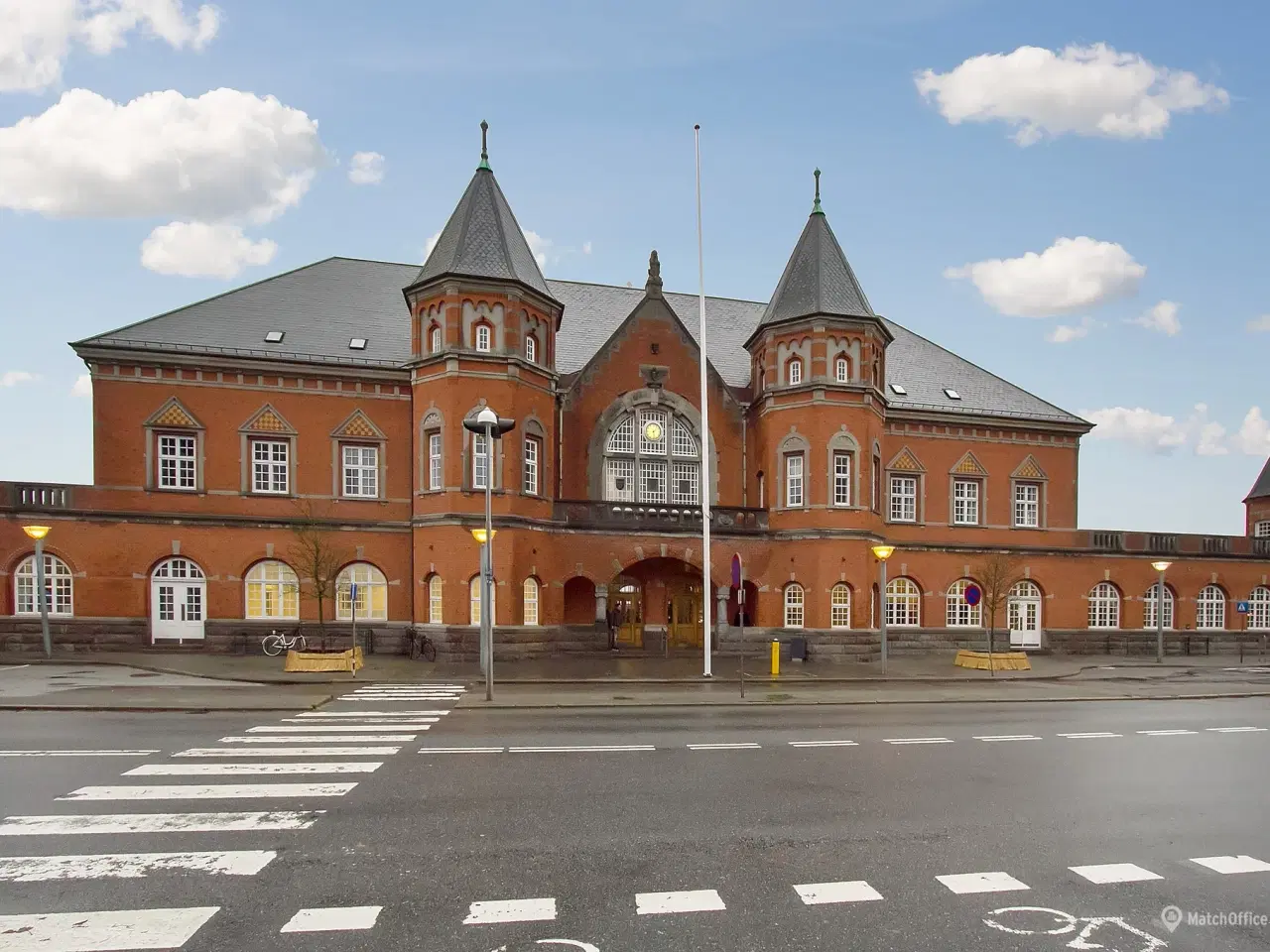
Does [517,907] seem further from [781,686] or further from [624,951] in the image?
[781,686]

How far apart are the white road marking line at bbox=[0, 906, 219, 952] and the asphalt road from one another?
2cm

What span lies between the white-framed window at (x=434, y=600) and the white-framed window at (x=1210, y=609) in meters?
34.2

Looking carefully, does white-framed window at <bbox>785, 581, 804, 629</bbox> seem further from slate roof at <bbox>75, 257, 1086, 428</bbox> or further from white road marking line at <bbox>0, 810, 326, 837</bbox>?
white road marking line at <bbox>0, 810, 326, 837</bbox>

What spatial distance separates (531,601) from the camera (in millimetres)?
28781

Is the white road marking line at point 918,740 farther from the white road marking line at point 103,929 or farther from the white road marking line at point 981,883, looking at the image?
the white road marking line at point 103,929

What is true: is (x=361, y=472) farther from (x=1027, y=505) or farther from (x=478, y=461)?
(x=1027, y=505)

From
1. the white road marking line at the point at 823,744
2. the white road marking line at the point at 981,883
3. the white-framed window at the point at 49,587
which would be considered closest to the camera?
the white road marking line at the point at 981,883

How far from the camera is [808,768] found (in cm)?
1209

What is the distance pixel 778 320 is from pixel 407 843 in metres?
26.5

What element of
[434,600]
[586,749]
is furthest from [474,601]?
[586,749]

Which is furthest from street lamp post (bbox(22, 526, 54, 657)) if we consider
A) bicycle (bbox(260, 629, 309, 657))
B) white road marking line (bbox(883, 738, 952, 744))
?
white road marking line (bbox(883, 738, 952, 744))

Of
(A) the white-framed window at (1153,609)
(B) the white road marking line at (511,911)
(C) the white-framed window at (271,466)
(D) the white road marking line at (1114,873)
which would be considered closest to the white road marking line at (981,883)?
(D) the white road marking line at (1114,873)

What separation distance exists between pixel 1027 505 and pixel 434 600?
2623 cm

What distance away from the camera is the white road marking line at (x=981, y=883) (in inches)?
289
